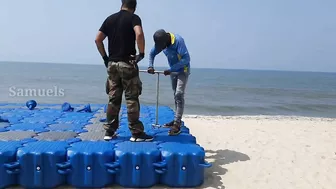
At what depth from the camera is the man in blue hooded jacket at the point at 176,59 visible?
473 centimetres

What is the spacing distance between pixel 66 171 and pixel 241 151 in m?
3.52

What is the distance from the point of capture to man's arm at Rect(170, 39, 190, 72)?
4.73 metres

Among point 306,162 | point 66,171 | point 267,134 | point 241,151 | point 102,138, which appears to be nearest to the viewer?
point 66,171

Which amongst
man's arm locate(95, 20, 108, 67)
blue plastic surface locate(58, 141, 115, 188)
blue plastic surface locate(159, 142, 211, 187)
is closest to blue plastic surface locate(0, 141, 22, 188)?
blue plastic surface locate(58, 141, 115, 188)

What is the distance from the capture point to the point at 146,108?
751 cm

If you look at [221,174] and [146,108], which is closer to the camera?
[221,174]

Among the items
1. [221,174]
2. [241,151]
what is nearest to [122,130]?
[221,174]

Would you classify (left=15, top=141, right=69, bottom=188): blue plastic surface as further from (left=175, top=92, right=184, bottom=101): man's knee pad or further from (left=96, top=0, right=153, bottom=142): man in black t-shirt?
(left=175, top=92, right=184, bottom=101): man's knee pad

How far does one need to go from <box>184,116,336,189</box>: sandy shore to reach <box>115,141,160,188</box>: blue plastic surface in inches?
29.7

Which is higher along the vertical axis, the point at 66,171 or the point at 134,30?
the point at 134,30

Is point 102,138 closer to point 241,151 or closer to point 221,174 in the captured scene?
point 221,174

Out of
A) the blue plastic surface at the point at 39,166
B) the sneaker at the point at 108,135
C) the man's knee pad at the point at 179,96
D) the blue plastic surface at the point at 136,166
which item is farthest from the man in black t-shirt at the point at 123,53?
the blue plastic surface at the point at 39,166

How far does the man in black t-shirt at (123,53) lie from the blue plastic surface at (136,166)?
53 cm

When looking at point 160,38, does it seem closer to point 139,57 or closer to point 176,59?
point 176,59
